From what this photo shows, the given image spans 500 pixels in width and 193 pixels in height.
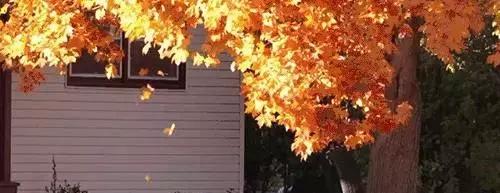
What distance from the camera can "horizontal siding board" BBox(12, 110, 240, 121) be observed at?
14344 millimetres

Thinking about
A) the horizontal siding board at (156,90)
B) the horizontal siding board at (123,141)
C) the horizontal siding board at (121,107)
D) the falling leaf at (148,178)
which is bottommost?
the falling leaf at (148,178)

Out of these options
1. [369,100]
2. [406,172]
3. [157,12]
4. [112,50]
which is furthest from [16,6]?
[406,172]

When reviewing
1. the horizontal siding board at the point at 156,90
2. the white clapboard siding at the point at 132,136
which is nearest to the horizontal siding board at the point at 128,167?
the white clapboard siding at the point at 132,136

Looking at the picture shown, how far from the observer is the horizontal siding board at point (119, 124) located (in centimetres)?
1432

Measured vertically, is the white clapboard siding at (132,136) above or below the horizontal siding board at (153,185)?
above

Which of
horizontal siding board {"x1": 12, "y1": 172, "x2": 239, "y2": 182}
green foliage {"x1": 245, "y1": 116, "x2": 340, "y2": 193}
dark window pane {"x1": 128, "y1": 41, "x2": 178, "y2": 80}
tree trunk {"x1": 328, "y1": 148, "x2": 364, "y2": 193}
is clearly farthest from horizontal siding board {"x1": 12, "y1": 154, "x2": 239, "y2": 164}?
green foliage {"x1": 245, "y1": 116, "x2": 340, "y2": 193}

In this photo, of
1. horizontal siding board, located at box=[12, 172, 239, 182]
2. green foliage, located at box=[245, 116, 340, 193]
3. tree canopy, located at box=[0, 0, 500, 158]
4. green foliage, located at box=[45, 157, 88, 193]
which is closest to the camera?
tree canopy, located at box=[0, 0, 500, 158]

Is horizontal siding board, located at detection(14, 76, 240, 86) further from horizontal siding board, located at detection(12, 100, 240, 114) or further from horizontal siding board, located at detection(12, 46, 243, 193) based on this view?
horizontal siding board, located at detection(12, 100, 240, 114)

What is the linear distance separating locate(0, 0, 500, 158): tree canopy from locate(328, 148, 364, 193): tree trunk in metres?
5.65

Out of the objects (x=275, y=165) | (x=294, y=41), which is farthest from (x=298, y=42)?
(x=275, y=165)

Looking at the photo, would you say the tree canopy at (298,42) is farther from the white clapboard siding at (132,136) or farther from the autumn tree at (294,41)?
the white clapboard siding at (132,136)

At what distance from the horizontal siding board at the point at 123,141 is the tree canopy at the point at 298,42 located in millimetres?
5577

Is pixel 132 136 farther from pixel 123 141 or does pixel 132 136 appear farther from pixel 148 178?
pixel 148 178

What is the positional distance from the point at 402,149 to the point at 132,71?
511cm
